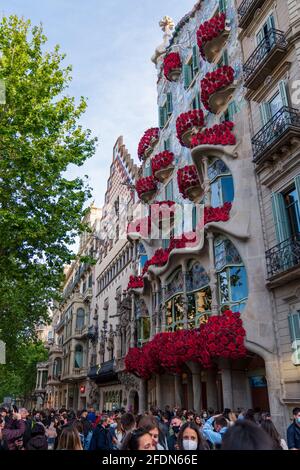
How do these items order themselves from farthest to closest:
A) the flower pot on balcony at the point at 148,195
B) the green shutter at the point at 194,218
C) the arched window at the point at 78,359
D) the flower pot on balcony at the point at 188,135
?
the arched window at the point at 78,359 < the flower pot on balcony at the point at 148,195 < the flower pot on balcony at the point at 188,135 < the green shutter at the point at 194,218

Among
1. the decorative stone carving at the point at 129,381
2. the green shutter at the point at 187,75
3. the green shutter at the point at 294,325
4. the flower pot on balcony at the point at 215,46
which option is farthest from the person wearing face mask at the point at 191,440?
the green shutter at the point at 187,75

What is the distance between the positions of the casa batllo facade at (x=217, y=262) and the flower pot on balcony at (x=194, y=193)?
0.07 metres

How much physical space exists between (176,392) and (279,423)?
25.9 ft

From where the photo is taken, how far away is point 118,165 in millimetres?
41031

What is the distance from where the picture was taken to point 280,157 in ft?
46.8

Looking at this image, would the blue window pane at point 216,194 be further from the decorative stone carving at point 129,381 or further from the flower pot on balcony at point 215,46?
the decorative stone carving at point 129,381

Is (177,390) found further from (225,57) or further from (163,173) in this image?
(225,57)

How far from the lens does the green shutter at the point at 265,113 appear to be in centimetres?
1566

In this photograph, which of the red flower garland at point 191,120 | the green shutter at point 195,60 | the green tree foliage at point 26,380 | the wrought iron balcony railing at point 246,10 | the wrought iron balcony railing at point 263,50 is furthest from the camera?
the green tree foliage at point 26,380

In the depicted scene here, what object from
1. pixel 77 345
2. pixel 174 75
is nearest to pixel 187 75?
pixel 174 75

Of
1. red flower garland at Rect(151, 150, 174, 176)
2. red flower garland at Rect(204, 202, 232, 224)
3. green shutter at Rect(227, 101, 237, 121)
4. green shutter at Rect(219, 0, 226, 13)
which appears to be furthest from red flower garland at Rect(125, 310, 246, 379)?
green shutter at Rect(219, 0, 226, 13)

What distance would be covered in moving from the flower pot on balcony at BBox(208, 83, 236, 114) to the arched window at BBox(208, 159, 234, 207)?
11.0 ft

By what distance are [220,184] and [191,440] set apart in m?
13.5

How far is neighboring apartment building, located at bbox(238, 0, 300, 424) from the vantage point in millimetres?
12859
